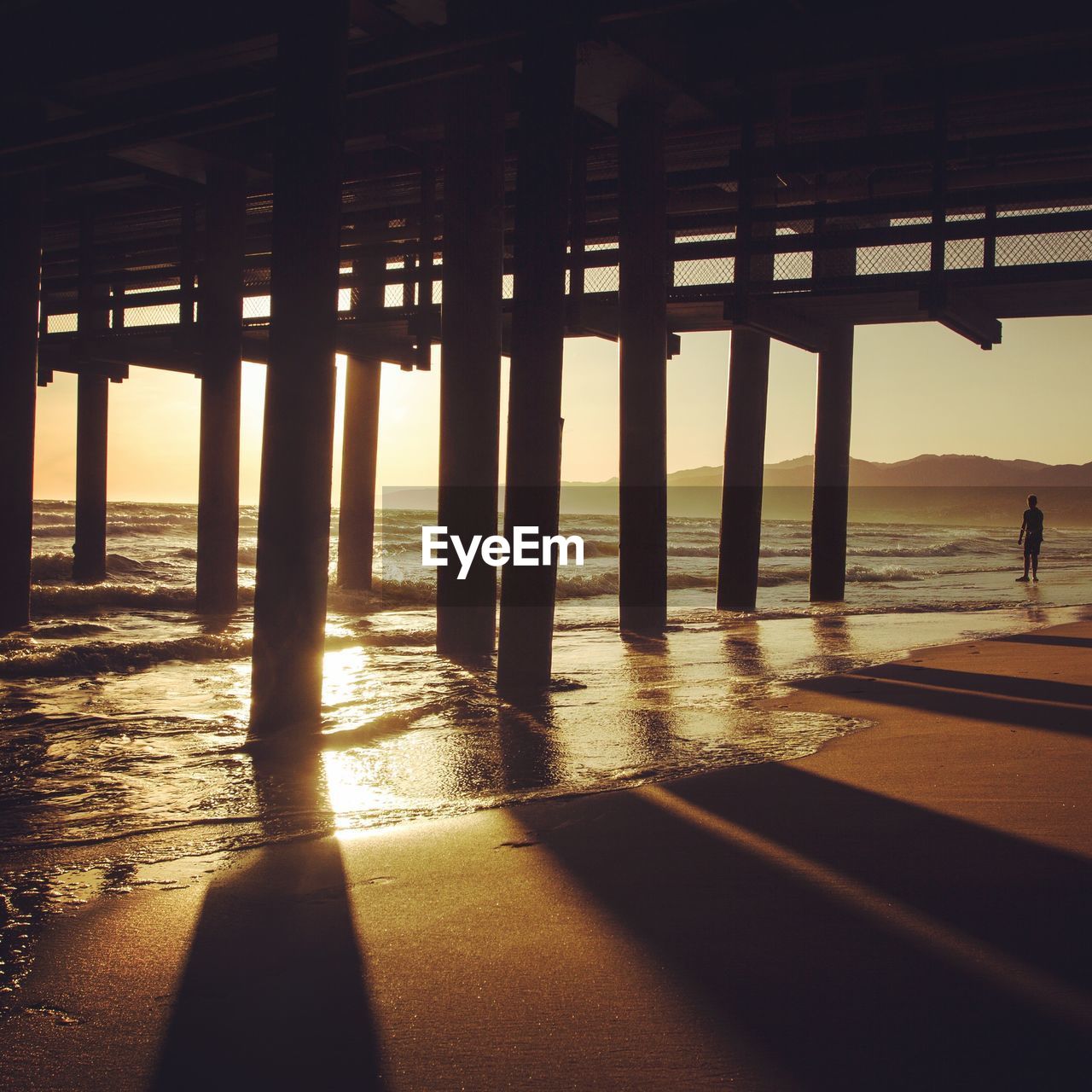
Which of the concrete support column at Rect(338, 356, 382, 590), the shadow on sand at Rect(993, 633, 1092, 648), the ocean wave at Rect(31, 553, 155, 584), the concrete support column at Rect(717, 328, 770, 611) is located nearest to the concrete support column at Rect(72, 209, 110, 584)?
the ocean wave at Rect(31, 553, 155, 584)

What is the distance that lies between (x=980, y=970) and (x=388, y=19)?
8.75 metres

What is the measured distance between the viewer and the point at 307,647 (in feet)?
21.4

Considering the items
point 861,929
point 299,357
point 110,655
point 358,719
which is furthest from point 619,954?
point 110,655

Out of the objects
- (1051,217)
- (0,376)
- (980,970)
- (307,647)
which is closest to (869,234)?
(1051,217)

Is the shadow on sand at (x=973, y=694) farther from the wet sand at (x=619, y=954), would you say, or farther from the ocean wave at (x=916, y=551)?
the ocean wave at (x=916, y=551)

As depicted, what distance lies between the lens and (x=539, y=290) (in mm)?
7434

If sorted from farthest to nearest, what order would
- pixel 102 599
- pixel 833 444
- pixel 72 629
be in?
pixel 102 599
pixel 833 444
pixel 72 629

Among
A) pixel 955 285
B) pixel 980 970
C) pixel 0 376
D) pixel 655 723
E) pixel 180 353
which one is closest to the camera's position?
pixel 980 970

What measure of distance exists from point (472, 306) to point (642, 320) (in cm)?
227

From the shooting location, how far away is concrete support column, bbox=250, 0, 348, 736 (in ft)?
20.7

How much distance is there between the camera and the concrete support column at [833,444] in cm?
1427

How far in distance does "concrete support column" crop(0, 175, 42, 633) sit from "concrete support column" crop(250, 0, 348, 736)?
5.97 meters

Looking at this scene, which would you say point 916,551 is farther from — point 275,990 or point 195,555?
point 275,990

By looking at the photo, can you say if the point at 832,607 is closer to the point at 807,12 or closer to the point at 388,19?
the point at 807,12
